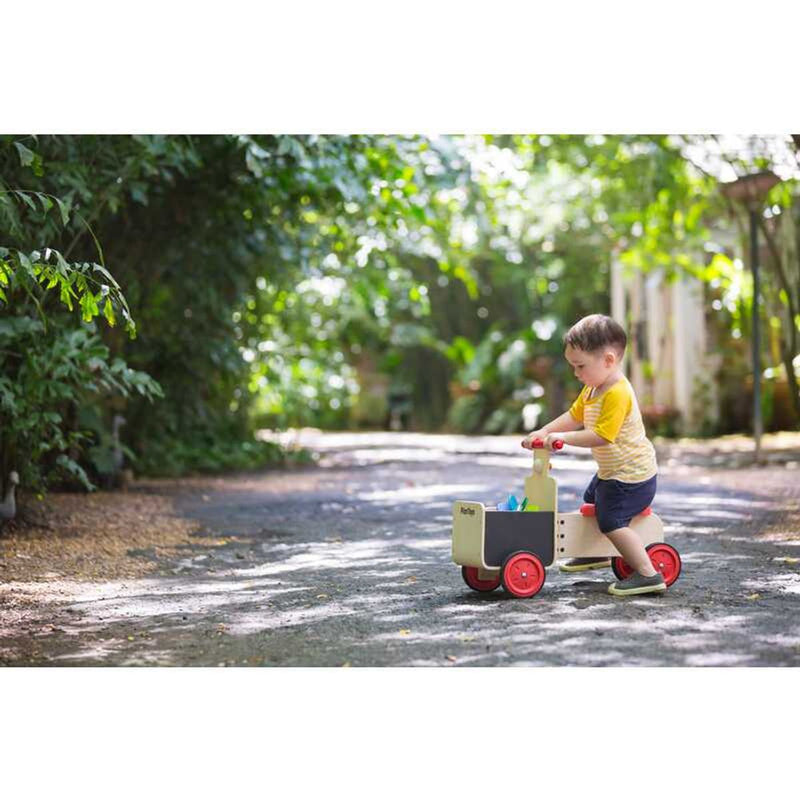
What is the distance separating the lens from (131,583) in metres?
3.50

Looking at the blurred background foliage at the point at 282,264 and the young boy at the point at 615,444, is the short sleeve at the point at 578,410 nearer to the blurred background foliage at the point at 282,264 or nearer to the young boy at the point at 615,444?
the young boy at the point at 615,444

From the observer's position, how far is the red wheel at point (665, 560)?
3201mm

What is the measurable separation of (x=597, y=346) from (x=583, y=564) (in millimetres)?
716

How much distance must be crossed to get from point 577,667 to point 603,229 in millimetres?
10766

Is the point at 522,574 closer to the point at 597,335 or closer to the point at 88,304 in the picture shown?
the point at 597,335

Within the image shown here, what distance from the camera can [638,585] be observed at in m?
3.08

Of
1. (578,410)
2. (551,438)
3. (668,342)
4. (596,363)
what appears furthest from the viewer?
(668,342)

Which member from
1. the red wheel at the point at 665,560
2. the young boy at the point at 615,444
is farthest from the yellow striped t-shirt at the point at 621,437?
the red wheel at the point at 665,560

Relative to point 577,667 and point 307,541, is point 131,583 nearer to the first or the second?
point 307,541

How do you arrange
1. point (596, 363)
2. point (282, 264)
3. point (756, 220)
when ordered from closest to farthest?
point (596, 363)
point (282, 264)
point (756, 220)

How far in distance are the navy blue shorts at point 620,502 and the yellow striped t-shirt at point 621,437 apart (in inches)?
0.8

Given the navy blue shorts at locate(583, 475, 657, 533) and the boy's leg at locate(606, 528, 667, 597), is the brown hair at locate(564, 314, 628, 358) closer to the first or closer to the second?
the navy blue shorts at locate(583, 475, 657, 533)

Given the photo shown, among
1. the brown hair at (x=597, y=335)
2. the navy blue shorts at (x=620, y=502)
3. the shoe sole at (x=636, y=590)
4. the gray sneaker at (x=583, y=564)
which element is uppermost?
the brown hair at (x=597, y=335)

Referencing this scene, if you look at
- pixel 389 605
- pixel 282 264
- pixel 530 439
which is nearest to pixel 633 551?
pixel 530 439
